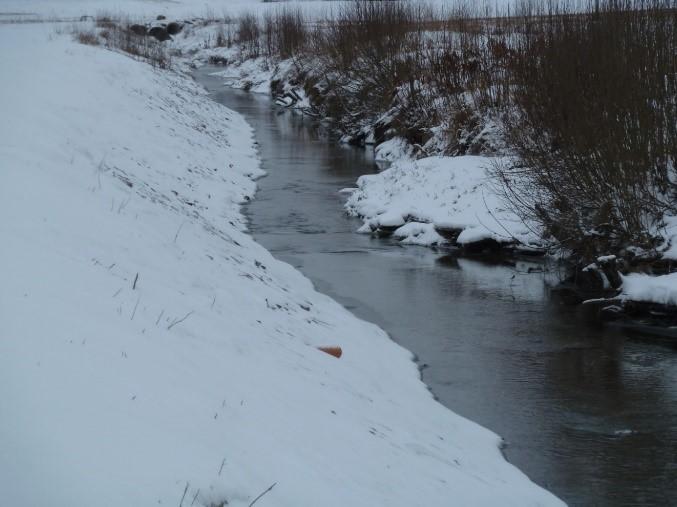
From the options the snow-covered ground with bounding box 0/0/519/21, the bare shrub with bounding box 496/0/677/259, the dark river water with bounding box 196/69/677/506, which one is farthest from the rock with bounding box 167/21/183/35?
the bare shrub with bounding box 496/0/677/259

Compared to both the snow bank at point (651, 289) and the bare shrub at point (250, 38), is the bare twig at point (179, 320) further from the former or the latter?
the bare shrub at point (250, 38)

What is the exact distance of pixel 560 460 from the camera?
24.2ft

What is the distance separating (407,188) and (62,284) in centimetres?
1307

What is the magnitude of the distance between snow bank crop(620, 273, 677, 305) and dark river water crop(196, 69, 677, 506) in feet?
2.72

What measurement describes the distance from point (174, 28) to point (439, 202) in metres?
63.1

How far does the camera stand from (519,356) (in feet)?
33.2

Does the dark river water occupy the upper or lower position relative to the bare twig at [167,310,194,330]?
lower

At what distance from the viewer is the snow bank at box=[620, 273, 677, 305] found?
1155 cm

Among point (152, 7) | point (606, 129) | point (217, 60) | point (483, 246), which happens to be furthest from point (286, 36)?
point (152, 7)

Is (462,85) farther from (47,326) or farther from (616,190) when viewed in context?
(47,326)

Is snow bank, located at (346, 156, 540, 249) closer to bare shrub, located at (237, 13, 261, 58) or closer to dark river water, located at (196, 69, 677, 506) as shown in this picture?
dark river water, located at (196, 69, 677, 506)

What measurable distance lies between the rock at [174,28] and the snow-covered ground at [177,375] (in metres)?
64.5

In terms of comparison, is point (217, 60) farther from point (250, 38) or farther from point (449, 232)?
point (449, 232)

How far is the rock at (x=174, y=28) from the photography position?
7431 cm
